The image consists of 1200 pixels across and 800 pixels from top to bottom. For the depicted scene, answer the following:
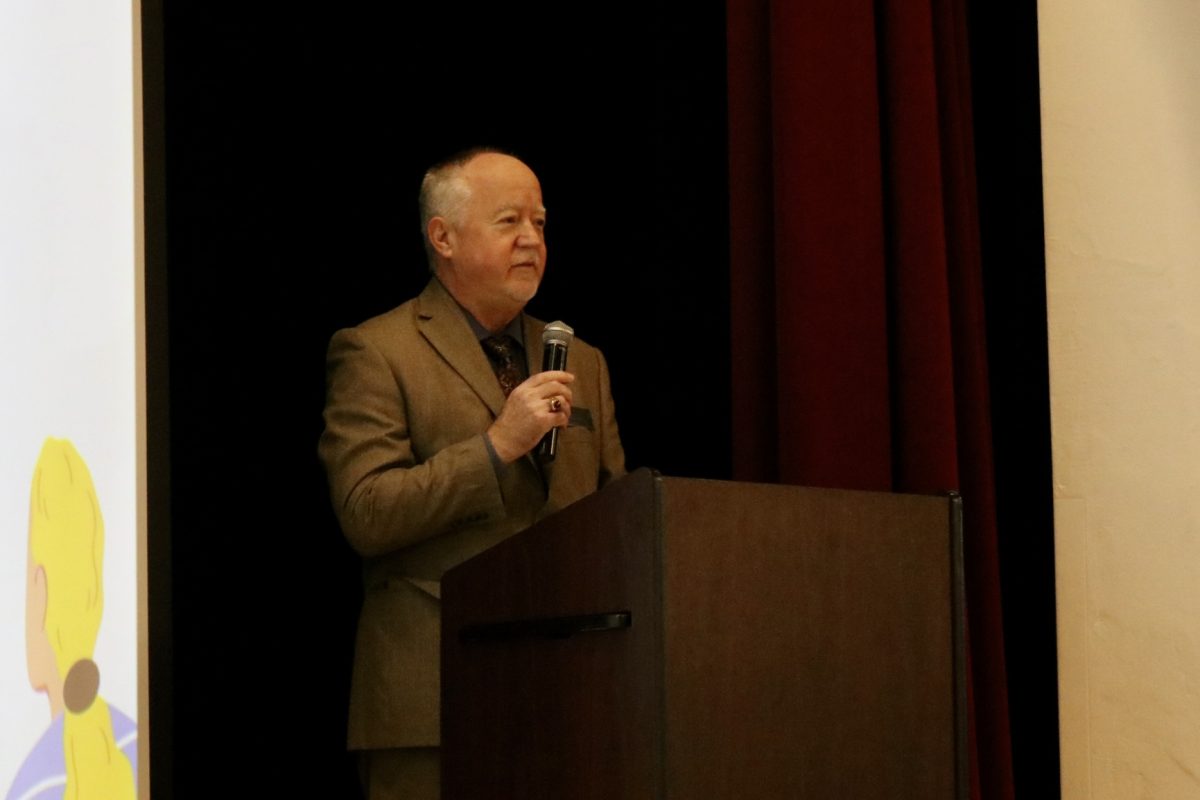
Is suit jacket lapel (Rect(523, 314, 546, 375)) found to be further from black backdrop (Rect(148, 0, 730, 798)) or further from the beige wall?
the beige wall

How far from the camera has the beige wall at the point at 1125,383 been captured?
2076 millimetres

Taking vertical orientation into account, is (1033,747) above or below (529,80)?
below

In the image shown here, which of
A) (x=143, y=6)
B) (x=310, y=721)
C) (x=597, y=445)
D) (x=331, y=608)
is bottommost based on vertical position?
(x=310, y=721)

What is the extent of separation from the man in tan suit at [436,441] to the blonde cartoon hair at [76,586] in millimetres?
554

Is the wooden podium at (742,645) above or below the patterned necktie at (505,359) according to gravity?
below

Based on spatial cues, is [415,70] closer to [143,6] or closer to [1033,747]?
[143,6]

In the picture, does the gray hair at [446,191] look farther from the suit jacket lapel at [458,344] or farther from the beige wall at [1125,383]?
the beige wall at [1125,383]

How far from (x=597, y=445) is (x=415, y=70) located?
1.02 metres

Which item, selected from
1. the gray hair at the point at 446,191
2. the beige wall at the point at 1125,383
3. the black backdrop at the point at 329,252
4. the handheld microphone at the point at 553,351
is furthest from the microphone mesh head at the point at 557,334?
the beige wall at the point at 1125,383

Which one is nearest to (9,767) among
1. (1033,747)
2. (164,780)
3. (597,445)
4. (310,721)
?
(164,780)

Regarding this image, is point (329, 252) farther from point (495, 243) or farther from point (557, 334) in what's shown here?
point (557, 334)

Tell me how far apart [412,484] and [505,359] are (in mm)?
362

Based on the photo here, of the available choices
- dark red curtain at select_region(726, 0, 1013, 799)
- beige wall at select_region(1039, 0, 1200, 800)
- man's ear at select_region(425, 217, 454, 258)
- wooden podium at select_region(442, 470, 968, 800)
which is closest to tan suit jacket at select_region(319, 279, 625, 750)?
man's ear at select_region(425, 217, 454, 258)

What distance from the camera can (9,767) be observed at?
1593 millimetres
